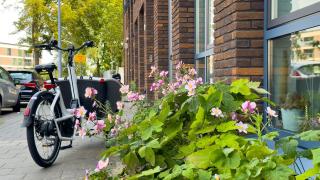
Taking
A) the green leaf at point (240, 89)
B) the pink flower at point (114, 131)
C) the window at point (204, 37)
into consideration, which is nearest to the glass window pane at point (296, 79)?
the green leaf at point (240, 89)

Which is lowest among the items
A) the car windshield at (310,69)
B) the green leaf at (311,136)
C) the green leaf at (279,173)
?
the green leaf at (279,173)

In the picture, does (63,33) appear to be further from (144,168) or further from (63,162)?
(144,168)

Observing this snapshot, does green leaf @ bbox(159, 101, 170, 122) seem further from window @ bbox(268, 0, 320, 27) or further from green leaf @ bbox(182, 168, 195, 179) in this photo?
window @ bbox(268, 0, 320, 27)

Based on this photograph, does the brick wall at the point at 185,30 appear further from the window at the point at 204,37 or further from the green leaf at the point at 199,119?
the green leaf at the point at 199,119

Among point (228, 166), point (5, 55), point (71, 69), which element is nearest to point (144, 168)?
point (228, 166)

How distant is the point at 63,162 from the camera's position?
6.15 m

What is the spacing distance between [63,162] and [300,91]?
3.48 metres

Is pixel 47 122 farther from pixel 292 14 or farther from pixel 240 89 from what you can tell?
pixel 240 89

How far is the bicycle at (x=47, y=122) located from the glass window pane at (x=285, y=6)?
8.70 feet

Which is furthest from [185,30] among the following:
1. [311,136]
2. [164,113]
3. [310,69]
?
[311,136]

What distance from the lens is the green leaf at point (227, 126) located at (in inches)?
88.9

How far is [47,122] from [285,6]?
10.4 ft

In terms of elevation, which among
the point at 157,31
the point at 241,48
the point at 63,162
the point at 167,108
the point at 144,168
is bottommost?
the point at 63,162

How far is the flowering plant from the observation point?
76.3 inches
